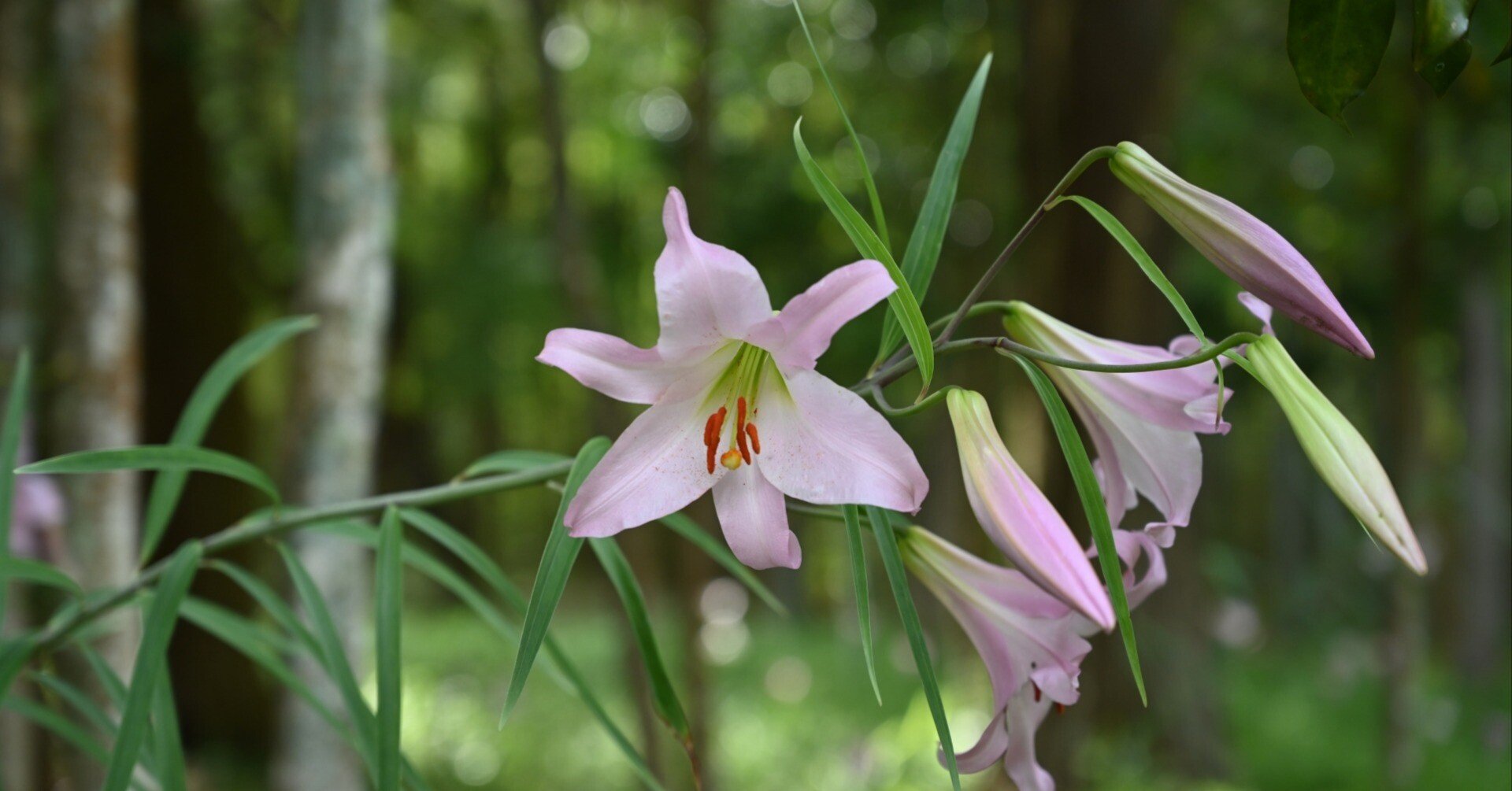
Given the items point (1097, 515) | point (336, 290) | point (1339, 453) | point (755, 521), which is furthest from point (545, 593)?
point (336, 290)

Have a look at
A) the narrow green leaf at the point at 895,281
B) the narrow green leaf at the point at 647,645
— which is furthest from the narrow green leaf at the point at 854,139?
the narrow green leaf at the point at 647,645

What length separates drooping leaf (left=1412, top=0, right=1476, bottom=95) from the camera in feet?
2.02

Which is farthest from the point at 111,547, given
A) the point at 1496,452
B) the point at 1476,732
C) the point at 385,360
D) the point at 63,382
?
the point at 1496,452

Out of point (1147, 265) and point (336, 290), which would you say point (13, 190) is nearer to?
point (336, 290)

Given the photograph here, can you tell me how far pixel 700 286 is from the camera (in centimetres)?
65

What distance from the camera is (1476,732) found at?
23.7 feet

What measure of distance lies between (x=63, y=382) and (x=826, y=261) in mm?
5839

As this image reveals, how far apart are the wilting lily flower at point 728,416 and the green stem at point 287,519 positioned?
0.17 meters

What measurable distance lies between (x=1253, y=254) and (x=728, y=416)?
38 centimetres

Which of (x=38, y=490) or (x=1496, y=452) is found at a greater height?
(x=38, y=490)

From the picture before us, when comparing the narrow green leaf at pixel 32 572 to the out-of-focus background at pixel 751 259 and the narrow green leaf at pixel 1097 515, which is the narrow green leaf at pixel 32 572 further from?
the out-of-focus background at pixel 751 259

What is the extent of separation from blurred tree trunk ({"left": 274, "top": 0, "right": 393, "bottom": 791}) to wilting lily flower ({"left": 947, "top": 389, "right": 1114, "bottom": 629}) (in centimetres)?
247

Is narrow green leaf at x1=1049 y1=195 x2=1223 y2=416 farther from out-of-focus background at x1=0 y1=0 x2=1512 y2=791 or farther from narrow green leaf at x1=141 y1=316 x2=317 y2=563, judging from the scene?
narrow green leaf at x1=141 y1=316 x2=317 y2=563

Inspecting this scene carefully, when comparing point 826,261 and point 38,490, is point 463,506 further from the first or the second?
point 38,490
